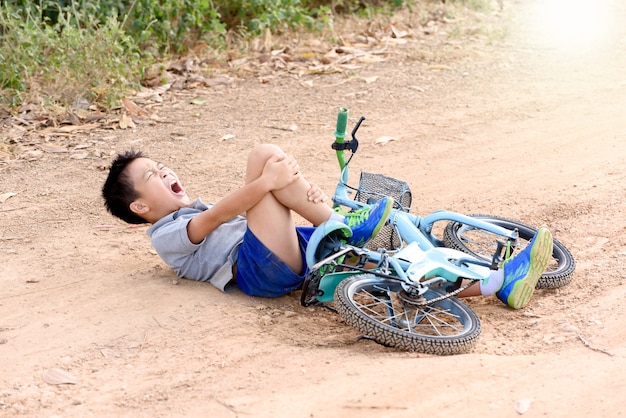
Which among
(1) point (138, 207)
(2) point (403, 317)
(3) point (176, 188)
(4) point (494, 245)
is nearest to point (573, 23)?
(4) point (494, 245)

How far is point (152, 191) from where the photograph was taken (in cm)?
404

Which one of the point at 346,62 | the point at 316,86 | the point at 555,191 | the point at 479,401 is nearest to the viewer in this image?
the point at 479,401

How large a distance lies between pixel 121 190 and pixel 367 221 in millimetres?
1239

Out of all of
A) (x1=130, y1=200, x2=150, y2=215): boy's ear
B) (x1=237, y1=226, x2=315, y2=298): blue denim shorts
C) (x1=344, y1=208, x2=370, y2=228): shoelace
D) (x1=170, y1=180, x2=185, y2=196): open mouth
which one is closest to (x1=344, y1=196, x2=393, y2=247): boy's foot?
(x1=344, y1=208, x2=370, y2=228): shoelace

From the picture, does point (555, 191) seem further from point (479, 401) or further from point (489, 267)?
point (479, 401)

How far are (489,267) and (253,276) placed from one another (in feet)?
3.59

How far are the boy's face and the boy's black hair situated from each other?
2 centimetres

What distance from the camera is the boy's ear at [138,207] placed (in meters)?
4.03

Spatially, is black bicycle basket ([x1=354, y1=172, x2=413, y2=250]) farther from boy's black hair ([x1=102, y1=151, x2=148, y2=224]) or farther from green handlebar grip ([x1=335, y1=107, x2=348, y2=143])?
boy's black hair ([x1=102, y1=151, x2=148, y2=224])

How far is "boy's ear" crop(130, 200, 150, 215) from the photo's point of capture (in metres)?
4.03

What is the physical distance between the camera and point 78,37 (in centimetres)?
665

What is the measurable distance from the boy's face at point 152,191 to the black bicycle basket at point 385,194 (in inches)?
38.3

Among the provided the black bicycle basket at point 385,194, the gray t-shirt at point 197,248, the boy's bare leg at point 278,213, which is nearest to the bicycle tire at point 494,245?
the black bicycle basket at point 385,194

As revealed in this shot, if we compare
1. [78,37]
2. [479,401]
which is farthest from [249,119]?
[479,401]
